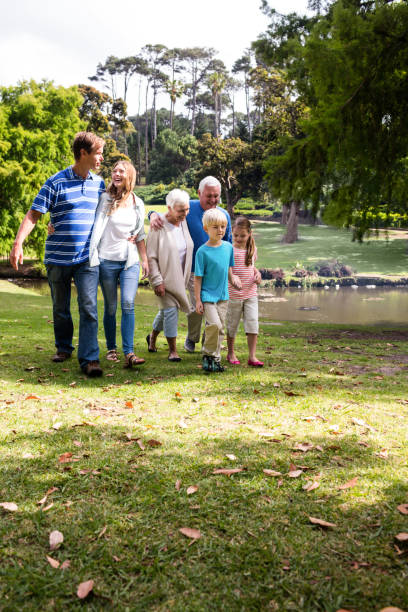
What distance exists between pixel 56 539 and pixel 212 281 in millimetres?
3396

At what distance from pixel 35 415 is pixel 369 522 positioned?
2.46 meters

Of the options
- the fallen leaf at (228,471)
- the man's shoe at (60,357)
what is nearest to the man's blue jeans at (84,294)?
the man's shoe at (60,357)

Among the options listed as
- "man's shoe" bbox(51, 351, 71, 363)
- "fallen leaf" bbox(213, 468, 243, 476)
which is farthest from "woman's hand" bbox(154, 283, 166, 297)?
"fallen leaf" bbox(213, 468, 243, 476)

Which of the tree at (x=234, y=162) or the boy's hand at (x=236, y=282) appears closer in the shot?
the boy's hand at (x=236, y=282)

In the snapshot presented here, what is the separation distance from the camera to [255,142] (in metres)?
36.1

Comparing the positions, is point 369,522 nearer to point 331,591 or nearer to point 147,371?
point 331,591

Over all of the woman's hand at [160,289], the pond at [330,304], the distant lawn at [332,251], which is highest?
the woman's hand at [160,289]

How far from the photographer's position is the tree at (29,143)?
26.6 m

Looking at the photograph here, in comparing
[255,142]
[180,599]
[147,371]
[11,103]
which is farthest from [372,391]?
[255,142]

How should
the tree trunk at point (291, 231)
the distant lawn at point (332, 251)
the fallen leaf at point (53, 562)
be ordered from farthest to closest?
1. the tree trunk at point (291, 231)
2. the distant lawn at point (332, 251)
3. the fallen leaf at point (53, 562)

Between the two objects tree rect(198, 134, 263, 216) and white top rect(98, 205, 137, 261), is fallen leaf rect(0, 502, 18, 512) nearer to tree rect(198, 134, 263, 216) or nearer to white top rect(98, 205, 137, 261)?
white top rect(98, 205, 137, 261)

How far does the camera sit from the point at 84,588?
1.83m

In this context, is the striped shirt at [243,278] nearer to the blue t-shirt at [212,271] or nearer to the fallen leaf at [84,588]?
the blue t-shirt at [212,271]

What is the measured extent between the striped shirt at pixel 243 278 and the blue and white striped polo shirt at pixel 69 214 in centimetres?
176
